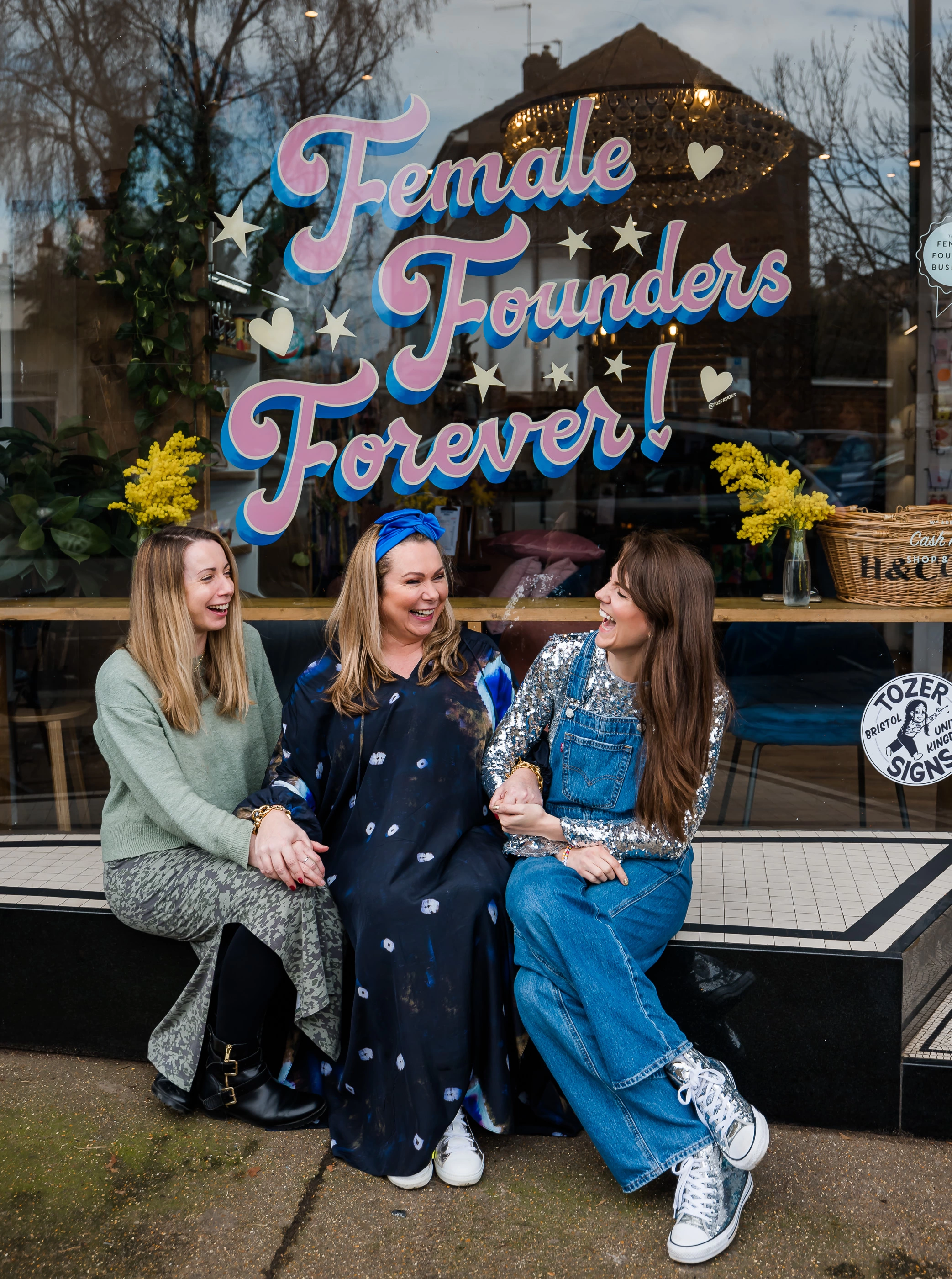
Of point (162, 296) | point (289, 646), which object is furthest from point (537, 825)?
point (162, 296)

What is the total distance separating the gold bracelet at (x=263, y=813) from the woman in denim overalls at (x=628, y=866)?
1.37ft

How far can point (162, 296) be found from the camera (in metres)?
4.21

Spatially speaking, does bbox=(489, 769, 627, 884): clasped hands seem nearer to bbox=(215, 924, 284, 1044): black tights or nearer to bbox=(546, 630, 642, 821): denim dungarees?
bbox=(546, 630, 642, 821): denim dungarees

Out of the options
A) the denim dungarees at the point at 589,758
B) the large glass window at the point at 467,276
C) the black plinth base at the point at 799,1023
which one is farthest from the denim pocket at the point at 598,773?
the large glass window at the point at 467,276

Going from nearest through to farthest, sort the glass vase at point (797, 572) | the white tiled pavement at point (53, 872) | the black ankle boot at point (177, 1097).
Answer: the black ankle boot at point (177, 1097) → the white tiled pavement at point (53, 872) → the glass vase at point (797, 572)

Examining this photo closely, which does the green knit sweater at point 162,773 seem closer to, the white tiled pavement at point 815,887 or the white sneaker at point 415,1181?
the white sneaker at point 415,1181

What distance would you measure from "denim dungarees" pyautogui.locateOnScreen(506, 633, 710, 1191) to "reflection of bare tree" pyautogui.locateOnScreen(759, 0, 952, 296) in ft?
9.70

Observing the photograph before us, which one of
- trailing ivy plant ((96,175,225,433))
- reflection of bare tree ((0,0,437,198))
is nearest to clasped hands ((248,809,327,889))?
trailing ivy plant ((96,175,225,433))

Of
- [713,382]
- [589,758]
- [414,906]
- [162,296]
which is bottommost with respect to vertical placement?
[414,906]

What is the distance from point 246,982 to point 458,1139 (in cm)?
50

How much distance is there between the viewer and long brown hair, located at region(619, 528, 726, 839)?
216 cm

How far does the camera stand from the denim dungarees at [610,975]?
196 cm

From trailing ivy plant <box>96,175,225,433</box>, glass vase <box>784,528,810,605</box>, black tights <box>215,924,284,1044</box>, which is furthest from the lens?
trailing ivy plant <box>96,175,225,433</box>

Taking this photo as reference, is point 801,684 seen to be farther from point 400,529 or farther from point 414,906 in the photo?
point 414,906
